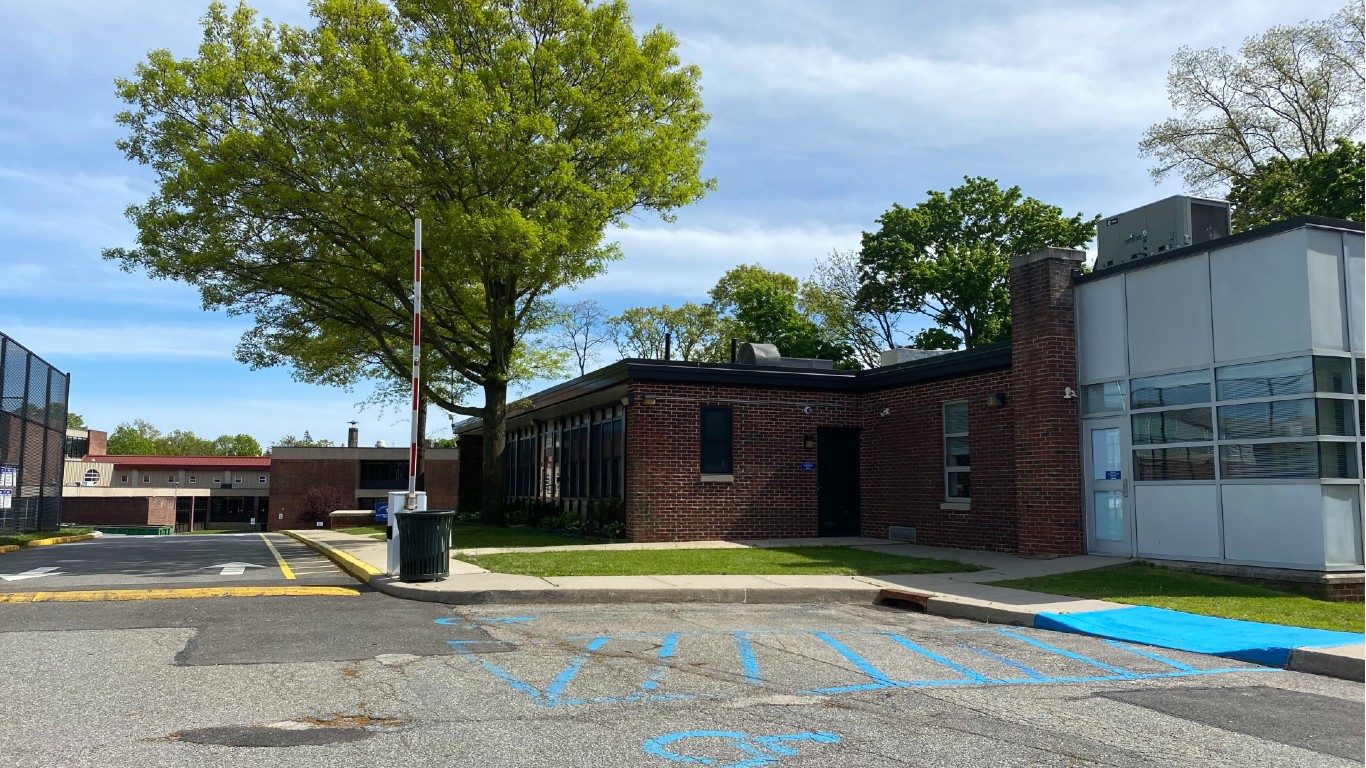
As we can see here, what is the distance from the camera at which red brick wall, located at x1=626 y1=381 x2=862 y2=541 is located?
1931 centimetres

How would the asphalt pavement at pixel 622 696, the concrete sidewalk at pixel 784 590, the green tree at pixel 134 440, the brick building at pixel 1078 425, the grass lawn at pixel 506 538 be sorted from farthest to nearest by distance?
1. the green tree at pixel 134 440
2. the grass lawn at pixel 506 538
3. the brick building at pixel 1078 425
4. the concrete sidewalk at pixel 784 590
5. the asphalt pavement at pixel 622 696

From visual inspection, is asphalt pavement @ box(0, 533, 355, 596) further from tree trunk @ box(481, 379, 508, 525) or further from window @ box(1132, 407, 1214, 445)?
window @ box(1132, 407, 1214, 445)

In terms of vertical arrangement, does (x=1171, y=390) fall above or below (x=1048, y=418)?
above

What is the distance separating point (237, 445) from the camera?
12888cm

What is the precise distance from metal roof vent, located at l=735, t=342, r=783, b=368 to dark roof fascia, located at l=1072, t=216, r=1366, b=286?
7.25 m

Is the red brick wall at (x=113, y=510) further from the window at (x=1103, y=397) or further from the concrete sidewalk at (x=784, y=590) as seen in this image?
the window at (x=1103, y=397)

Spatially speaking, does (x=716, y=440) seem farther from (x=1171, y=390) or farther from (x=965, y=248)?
(x=965, y=248)

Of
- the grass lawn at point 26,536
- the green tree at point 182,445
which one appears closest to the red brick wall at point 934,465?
the grass lawn at point 26,536

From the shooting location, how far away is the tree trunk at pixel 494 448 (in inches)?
1003

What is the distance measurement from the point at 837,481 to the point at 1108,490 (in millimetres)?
6700

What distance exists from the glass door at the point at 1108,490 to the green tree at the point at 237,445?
423 feet

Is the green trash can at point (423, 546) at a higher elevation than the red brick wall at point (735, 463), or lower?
lower

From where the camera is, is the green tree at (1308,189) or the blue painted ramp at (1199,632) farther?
the green tree at (1308,189)

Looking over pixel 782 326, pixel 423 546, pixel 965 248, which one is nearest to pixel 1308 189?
pixel 965 248
